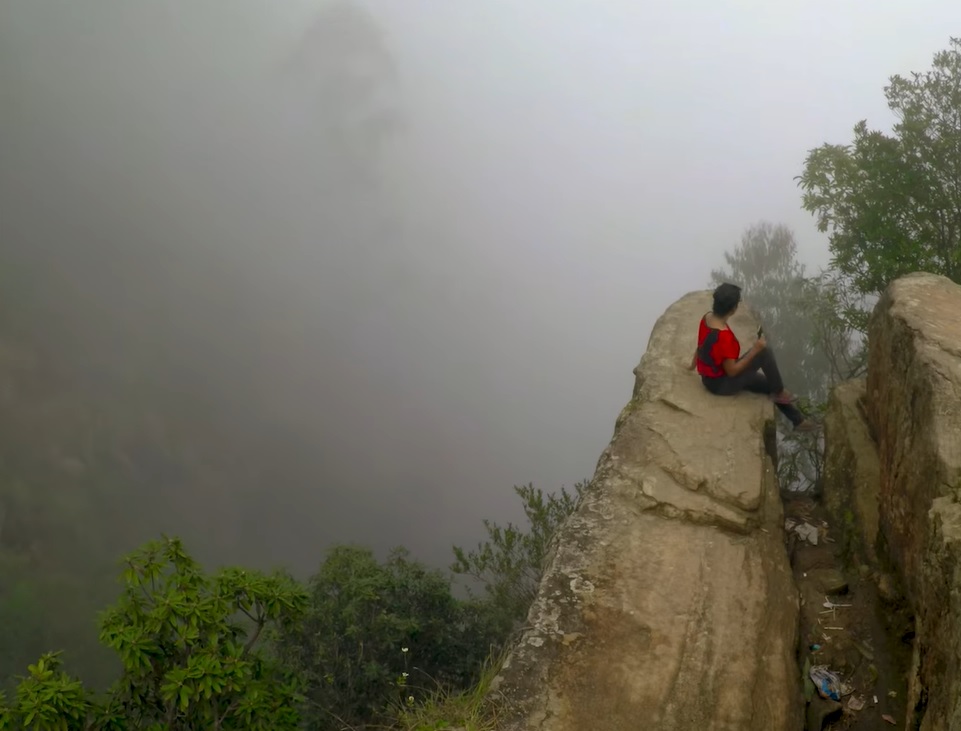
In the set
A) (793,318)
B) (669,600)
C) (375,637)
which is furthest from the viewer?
(793,318)

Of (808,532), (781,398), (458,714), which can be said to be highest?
(781,398)

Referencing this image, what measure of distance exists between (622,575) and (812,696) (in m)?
1.56

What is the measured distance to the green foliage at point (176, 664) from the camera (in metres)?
5.75

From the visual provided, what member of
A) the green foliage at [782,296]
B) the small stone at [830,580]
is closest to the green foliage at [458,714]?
the small stone at [830,580]

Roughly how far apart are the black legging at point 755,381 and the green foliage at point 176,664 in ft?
15.7

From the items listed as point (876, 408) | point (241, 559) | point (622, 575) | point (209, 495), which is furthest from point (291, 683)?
point (209, 495)

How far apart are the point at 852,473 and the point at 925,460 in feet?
6.01

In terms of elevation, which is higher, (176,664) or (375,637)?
A: (375,637)

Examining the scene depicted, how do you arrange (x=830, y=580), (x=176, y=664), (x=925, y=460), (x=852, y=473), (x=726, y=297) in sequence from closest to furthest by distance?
(x=925, y=460)
(x=176, y=664)
(x=830, y=580)
(x=852, y=473)
(x=726, y=297)

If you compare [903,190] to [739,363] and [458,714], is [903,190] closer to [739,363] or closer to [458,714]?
[739,363]

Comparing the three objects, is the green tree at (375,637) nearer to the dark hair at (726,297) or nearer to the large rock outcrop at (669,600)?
the large rock outcrop at (669,600)

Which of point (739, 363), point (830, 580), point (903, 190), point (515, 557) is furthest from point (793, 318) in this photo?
point (830, 580)

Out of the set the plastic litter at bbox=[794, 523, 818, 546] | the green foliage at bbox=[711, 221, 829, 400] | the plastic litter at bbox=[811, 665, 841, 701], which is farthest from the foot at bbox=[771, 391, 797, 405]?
the green foliage at bbox=[711, 221, 829, 400]

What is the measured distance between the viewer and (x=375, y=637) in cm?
977
